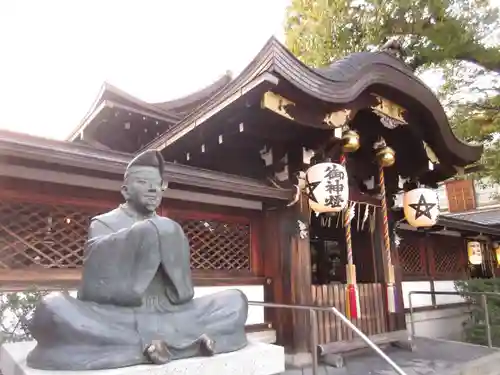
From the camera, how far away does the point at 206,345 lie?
3119mm

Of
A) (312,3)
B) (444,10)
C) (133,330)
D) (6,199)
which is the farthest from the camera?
(312,3)

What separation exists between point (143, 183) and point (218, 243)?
331cm

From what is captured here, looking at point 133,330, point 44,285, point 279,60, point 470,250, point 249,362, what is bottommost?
point 249,362

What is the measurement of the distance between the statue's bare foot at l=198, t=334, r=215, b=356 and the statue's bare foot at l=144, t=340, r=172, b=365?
Answer: 0.94 feet

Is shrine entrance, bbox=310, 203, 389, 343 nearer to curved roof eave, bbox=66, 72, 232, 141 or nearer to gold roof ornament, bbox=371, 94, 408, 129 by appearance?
gold roof ornament, bbox=371, 94, 408, 129

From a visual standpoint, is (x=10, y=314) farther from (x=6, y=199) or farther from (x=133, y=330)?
(x=133, y=330)

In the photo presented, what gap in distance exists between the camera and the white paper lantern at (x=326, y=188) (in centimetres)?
647

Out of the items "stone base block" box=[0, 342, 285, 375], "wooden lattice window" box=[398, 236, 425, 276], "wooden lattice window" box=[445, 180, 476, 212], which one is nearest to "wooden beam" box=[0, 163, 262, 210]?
"stone base block" box=[0, 342, 285, 375]

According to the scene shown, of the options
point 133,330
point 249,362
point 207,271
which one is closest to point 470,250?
point 207,271

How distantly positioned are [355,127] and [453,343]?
470cm

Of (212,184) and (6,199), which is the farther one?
(212,184)

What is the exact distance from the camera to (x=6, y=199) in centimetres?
481

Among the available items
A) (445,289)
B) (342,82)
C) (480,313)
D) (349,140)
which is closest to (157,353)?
(342,82)

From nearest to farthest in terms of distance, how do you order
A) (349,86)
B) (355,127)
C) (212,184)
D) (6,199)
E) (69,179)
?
1. (6,199)
2. (69,179)
3. (212,184)
4. (349,86)
5. (355,127)
